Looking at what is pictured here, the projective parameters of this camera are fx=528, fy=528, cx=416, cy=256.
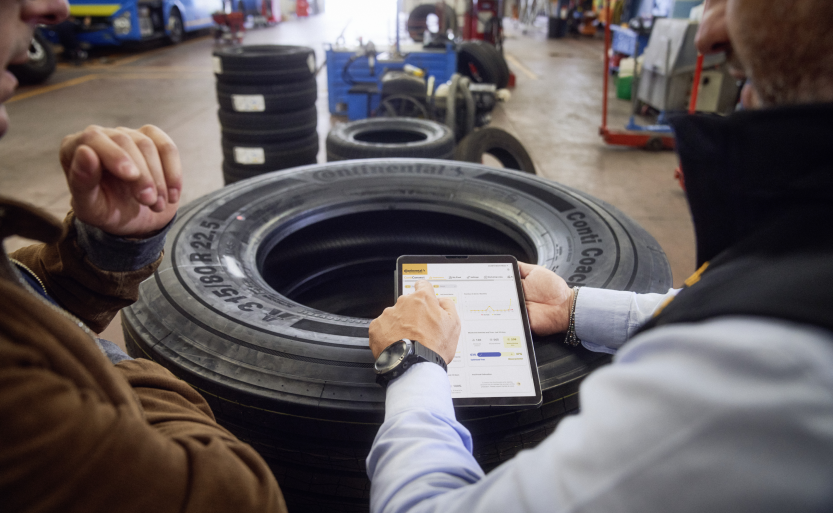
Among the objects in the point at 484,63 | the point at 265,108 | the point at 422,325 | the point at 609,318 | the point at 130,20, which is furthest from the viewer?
the point at 130,20

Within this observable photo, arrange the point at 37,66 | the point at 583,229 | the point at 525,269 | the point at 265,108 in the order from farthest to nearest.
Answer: the point at 37,66 → the point at 265,108 → the point at 583,229 → the point at 525,269

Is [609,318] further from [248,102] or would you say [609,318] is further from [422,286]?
[248,102]

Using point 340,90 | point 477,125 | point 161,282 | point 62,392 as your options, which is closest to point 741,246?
point 62,392

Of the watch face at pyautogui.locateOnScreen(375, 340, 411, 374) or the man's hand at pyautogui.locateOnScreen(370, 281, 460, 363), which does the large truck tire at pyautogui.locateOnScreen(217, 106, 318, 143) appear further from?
the watch face at pyautogui.locateOnScreen(375, 340, 411, 374)

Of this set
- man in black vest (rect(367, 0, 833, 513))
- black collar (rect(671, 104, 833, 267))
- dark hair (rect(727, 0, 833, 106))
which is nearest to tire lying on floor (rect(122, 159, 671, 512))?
man in black vest (rect(367, 0, 833, 513))

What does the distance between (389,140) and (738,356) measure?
2.75 metres

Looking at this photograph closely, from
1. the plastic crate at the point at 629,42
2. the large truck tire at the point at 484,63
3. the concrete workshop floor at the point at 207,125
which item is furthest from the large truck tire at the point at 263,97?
the plastic crate at the point at 629,42

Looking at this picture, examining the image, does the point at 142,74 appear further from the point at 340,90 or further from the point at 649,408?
the point at 649,408

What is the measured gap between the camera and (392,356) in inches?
32.1

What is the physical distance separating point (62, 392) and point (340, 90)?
17.6ft

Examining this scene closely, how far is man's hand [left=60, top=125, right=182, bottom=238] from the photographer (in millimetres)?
636

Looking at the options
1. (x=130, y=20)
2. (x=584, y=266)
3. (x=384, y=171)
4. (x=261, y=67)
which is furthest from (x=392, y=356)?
(x=130, y=20)

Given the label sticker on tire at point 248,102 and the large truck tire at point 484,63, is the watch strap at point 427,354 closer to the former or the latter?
the label sticker on tire at point 248,102

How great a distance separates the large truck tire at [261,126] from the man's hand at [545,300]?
2281mm
